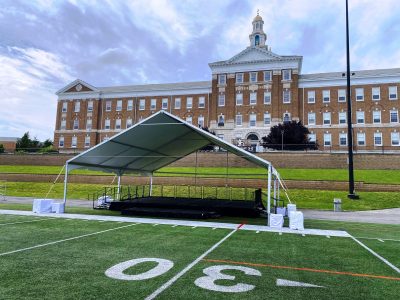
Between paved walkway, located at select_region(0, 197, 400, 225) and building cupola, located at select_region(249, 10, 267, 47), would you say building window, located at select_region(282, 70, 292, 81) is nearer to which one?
building cupola, located at select_region(249, 10, 267, 47)

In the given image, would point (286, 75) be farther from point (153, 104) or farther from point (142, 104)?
point (142, 104)

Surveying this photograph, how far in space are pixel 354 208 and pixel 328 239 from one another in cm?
1338

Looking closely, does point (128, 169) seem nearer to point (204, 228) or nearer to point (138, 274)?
point (204, 228)

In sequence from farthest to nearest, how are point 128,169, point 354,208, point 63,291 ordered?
point 354,208 < point 128,169 < point 63,291

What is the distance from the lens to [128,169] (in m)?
21.0

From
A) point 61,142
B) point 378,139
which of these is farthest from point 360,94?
point 61,142

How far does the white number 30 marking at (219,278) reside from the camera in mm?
5537

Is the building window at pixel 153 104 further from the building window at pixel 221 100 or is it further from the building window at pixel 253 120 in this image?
the building window at pixel 253 120

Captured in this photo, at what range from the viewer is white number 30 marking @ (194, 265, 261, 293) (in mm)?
5537

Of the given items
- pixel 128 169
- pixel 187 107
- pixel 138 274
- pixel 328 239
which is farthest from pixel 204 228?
pixel 187 107

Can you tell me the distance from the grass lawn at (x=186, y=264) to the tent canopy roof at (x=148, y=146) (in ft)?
16.5

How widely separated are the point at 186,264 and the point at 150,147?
1206 centimetres

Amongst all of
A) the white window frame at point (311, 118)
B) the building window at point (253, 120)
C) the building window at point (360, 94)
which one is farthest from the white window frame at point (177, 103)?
the building window at point (360, 94)

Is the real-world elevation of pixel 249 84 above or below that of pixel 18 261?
above
